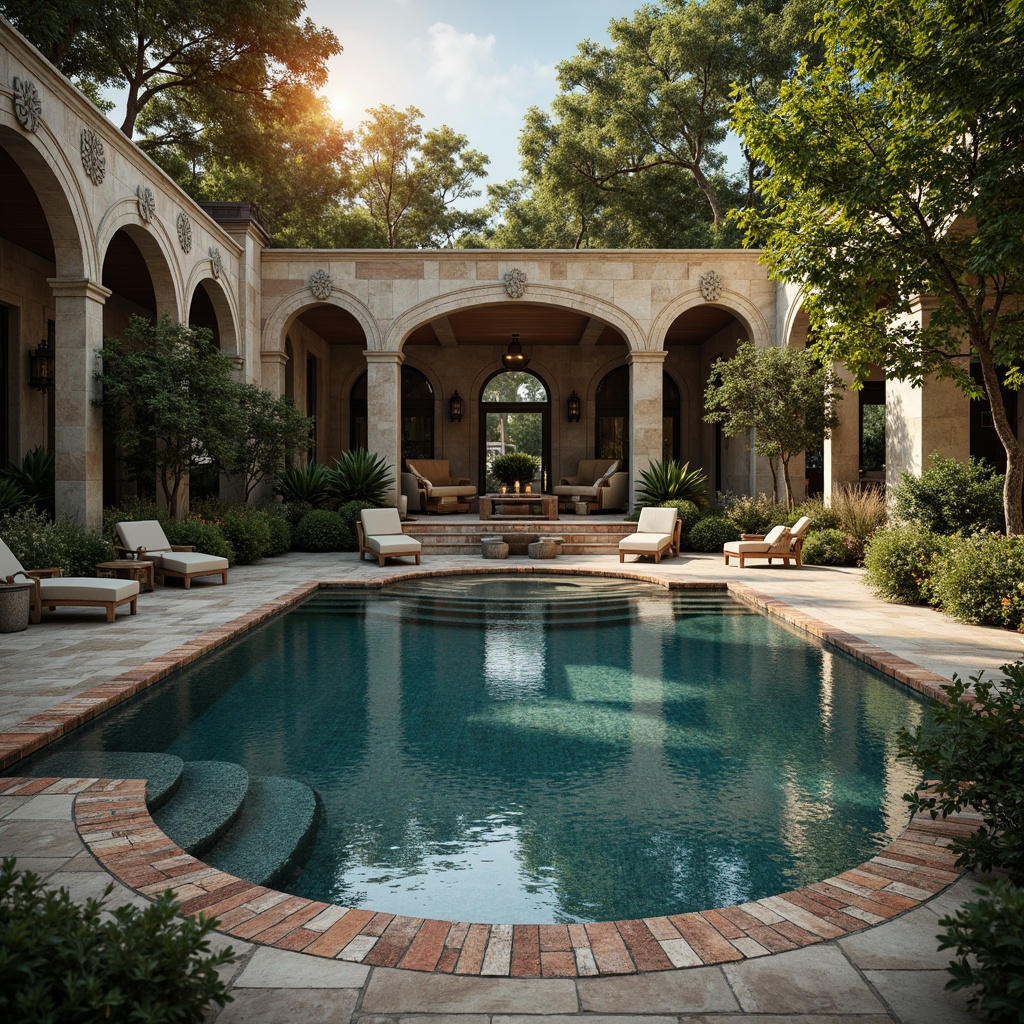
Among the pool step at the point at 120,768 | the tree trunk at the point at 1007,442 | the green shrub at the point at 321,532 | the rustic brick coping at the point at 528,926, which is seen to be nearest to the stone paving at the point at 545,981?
the rustic brick coping at the point at 528,926

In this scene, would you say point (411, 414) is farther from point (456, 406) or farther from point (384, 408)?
point (384, 408)

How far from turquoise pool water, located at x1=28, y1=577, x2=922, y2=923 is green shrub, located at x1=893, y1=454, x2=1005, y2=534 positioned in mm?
3350

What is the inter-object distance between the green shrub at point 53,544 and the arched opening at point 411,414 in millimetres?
11909

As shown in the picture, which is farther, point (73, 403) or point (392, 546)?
point (392, 546)

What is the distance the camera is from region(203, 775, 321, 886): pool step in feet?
9.41

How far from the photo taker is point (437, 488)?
17.5m

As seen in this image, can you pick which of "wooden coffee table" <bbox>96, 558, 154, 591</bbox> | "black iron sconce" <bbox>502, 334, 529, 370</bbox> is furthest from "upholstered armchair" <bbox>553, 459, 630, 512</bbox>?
"wooden coffee table" <bbox>96, 558, 154, 591</bbox>

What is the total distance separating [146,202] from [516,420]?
38.5 m

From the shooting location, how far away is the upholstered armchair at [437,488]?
1730cm

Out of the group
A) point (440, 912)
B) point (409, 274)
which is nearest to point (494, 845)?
point (440, 912)

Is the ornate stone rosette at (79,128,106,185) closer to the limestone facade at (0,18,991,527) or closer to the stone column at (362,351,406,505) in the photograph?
the limestone facade at (0,18,991,527)

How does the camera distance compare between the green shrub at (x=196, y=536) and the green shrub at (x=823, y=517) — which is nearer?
the green shrub at (x=196, y=536)

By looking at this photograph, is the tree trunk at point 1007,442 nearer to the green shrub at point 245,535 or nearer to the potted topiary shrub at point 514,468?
the green shrub at point 245,535

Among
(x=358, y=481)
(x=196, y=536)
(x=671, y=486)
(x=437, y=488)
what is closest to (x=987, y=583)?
(x=671, y=486)
